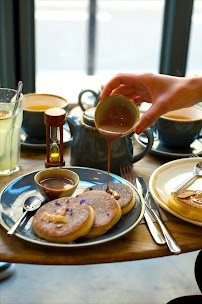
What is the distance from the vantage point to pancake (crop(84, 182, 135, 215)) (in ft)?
3.77

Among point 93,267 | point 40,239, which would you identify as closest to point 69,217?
point 40,239

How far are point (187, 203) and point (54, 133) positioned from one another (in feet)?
1.75

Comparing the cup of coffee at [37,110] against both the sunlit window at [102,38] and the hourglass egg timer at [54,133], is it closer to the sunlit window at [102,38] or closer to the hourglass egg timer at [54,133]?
the hourglass egg timer at [54,133]

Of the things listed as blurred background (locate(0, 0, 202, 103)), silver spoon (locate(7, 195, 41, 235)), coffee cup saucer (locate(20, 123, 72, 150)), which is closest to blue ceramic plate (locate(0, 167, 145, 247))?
silver spoon (locate(7, 195, 41, 235))

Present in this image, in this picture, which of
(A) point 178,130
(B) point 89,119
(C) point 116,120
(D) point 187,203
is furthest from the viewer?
(A) point 178,130

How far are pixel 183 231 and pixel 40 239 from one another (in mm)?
401

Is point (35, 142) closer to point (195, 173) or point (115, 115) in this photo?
point (115, 115)

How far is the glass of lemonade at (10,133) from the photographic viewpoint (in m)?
1.39

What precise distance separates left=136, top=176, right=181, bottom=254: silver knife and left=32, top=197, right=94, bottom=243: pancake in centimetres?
21

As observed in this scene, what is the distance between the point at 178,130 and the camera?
1.58 meters

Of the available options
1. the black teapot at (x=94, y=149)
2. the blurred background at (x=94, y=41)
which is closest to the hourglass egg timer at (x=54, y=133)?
the black teapot at (x=94, y=149)

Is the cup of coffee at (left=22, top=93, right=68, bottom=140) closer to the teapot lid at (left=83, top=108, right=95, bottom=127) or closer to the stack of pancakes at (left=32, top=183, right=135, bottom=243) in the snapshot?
the teapot lid at (left=83, top=108, right=95, bottom=127)

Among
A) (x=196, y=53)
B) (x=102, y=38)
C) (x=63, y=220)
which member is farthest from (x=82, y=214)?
(x=102, y=38)

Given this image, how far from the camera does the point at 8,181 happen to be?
1.38 meters
